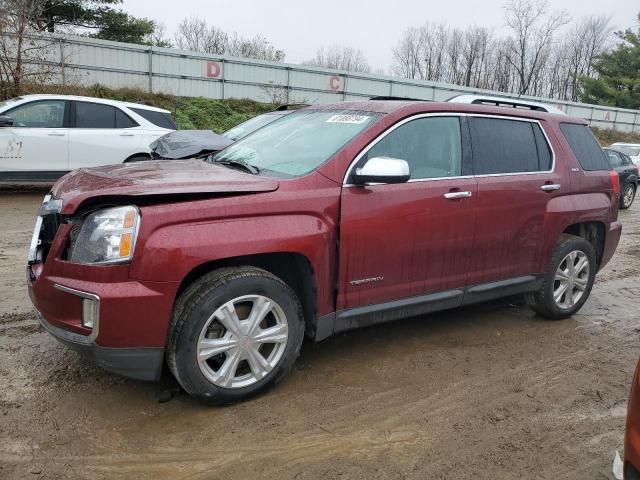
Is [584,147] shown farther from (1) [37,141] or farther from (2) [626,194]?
(2) [626,194]

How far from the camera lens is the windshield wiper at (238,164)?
3.64 meters

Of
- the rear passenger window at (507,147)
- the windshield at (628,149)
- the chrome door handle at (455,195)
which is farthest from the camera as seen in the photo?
the windshield at (628,149)

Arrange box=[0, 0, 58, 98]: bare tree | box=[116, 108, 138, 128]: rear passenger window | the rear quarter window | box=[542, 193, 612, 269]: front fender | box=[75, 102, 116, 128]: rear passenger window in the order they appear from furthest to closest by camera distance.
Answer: box=[0, 0, 58, 98]: bare tree < the rear quarter window < box=[116, 108, 138, 128]: rear passenger window < box=[75, 102, 116, 128]: rear passenger window < box=[542, 193, 612, 269]: front fender

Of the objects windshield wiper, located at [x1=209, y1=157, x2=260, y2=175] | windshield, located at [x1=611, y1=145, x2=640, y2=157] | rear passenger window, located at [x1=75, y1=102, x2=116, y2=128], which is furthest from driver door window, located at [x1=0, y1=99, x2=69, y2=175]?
windshield, located at [x1=611, y1=145, x2=640, y2=157]

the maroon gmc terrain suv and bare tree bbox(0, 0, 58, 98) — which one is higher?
bare tree bbox(0, 0, 58, 98)

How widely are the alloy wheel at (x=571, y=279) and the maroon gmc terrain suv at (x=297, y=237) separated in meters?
0.07

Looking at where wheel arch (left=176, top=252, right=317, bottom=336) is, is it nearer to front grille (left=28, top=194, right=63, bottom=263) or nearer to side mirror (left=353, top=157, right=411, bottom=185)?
side mirror (left=353, top=157, right=411, bottom=185)

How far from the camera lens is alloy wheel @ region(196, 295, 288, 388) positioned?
3.04 m

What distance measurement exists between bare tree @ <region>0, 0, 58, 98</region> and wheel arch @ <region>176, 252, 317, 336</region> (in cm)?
1443

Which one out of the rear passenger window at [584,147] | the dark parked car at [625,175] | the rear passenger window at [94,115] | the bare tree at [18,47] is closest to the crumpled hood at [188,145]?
the rear passenger window at [94,115]

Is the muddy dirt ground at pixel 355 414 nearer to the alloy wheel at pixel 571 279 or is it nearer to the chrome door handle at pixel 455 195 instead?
the alloy wheel at pixel 571 279

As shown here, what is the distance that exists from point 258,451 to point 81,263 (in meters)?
1.35

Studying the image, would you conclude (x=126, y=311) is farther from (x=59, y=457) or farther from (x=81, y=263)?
(x=59, y=457)

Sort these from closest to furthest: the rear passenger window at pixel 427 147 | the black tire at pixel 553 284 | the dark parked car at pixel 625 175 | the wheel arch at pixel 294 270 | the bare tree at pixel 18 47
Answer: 1. the wheel arch at pixel 294 270
2. the rear passenger window at pixel 427 147
3. the black tire at pixel 553 284
4. the dark parked car at pixel 625 175
5. the bare tree at pixel 18 47
